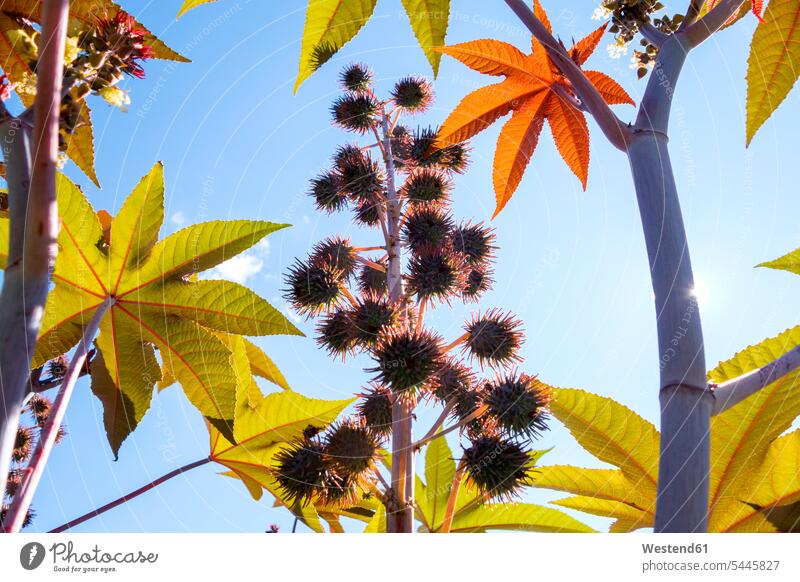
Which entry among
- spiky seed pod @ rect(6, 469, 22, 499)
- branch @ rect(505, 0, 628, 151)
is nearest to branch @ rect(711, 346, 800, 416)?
branch @ rect(505, 0, 628, 151)

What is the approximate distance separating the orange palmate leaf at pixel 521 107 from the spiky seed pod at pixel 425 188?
924 millimetres

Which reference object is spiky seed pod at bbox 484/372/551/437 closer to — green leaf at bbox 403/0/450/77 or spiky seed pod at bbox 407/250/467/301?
spiky seed pod at bbox 407/250/467/301

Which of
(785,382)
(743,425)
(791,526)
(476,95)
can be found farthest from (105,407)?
(791,526)

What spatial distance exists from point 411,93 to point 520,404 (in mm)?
1985

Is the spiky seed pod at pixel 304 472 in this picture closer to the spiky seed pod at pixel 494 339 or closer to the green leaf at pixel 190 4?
the spiky seed pod at pixel 494 339

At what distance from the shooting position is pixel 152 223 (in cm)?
166

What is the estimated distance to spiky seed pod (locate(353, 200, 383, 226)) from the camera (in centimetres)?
277

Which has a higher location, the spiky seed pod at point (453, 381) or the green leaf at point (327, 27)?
the green leaf at point (327, 27)

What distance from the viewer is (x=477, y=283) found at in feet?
8.60

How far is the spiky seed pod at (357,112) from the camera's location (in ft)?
9.64

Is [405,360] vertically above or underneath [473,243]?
underneath
